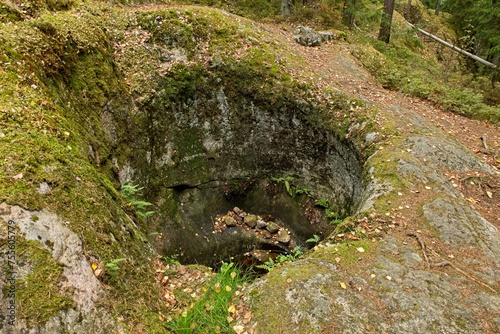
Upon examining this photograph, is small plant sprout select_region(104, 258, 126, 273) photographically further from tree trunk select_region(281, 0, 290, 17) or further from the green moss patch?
tree trunk select_region(281, 0, 290, 17)

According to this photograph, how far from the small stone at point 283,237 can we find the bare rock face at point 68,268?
7.98 m

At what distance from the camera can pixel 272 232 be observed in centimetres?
1145

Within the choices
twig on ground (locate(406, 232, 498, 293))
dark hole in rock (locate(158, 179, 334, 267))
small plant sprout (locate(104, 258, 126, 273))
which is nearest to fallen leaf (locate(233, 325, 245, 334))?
small plant sprout (locate(104, 258, 126, 273))

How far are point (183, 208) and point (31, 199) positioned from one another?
23.9ft

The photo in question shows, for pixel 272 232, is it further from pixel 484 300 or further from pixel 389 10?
pixel 389 10

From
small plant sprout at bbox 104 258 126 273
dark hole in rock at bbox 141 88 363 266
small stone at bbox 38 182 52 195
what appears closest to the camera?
small stone at bbox 38 182 52 195

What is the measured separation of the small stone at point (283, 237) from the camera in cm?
1116

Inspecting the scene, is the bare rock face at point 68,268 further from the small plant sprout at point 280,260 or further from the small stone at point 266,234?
the small stone at point 266,234

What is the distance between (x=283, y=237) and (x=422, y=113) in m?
6.36

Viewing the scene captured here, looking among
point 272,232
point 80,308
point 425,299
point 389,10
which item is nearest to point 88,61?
point 80,308

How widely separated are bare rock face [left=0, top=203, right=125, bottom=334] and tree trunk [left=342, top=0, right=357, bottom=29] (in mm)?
17434

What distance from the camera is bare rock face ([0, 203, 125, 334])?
3307mm

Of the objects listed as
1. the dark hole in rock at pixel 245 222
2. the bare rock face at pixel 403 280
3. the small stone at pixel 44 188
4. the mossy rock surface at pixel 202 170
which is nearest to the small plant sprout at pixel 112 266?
the mossy rock surface at pixel 202 170

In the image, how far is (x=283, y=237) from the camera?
11.2 metres
